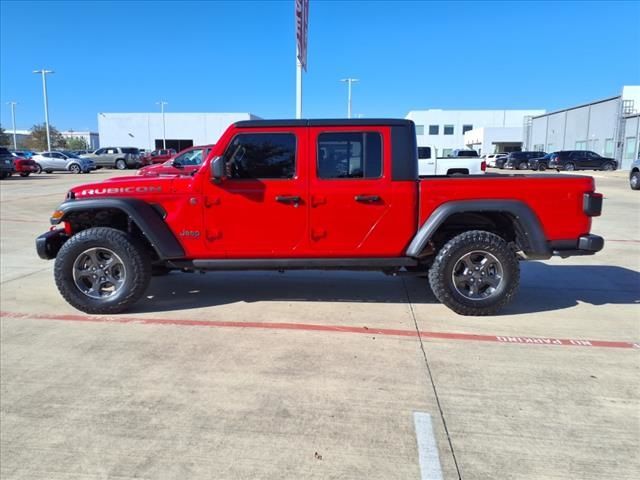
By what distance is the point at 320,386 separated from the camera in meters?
3.35

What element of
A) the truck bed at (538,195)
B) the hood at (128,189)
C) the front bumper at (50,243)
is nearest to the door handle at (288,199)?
the hood at (128,189)

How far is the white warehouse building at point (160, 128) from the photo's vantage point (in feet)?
209

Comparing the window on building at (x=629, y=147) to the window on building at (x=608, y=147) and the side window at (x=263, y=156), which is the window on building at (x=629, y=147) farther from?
the side window at (x=263, y=156)

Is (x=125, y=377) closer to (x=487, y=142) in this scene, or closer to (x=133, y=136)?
(x=133, y=136)

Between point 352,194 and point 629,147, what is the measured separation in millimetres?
45686

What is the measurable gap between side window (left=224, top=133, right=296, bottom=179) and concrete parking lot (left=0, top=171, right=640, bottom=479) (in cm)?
140

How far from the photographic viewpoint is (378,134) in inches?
183

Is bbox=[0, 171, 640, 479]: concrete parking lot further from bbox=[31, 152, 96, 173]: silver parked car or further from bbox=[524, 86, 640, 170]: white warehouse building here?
bbox=[524, 86, 640, 170]: white warehouse building

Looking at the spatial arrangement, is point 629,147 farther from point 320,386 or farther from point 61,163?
point 320,386

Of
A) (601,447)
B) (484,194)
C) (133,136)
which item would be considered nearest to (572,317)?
(484,194)

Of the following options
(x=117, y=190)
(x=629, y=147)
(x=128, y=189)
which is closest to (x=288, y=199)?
(x=128, y=189)

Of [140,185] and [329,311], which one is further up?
[140,185]

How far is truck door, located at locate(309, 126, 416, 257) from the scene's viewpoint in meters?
4.58

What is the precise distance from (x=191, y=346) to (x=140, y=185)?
171 centimetres
